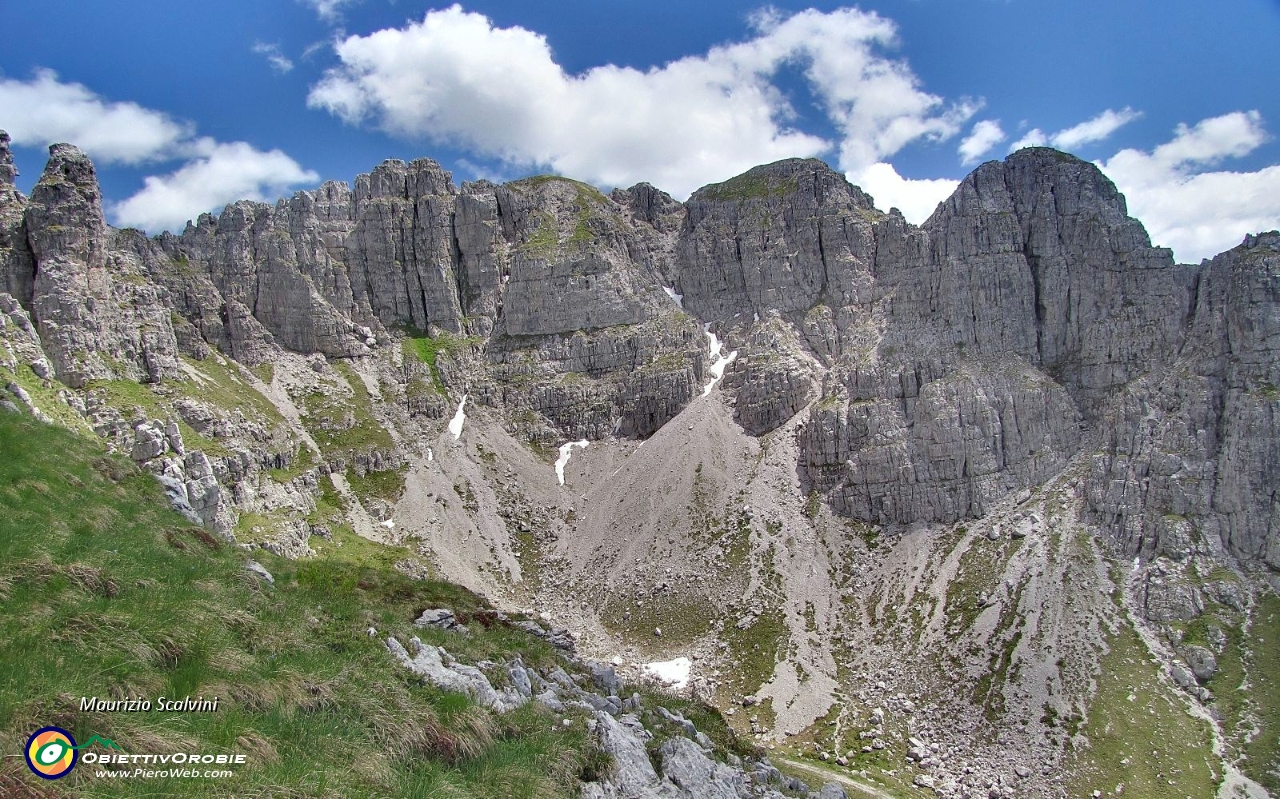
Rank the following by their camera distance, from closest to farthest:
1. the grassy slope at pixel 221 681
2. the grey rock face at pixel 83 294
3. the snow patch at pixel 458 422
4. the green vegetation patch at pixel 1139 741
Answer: the grassy slope at pixel 221 681 < the green vegetation patch at pixel 1139 741 < the grey rock face at pixel 83 294 < the snow patch at pixel 458 422

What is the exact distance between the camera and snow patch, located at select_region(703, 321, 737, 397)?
14075cm

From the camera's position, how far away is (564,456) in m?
136

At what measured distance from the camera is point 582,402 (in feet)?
466

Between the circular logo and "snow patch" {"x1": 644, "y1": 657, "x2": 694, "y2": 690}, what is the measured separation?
267 ft

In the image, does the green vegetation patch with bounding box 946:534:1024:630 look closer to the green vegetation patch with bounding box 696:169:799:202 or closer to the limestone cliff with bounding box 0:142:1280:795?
the limestone cliff with bounding box 0:142:1280:795

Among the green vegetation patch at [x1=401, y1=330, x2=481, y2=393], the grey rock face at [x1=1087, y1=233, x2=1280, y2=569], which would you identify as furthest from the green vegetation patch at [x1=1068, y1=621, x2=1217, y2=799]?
the green vegetation patch at [x1=401, y1=330, x2=481, y2=393]

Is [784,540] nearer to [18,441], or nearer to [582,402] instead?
[582,402]

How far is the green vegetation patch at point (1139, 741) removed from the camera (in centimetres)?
6359

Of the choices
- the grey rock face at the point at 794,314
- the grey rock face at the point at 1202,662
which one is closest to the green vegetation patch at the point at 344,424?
the grey rock face at the point at 794,314

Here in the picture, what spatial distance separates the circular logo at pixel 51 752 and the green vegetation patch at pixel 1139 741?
3158 inches

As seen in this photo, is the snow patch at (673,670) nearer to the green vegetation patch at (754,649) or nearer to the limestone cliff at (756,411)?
the limestone cliff at (756,411)

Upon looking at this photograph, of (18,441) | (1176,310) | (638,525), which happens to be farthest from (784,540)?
(18,441)

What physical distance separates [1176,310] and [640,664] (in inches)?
3800

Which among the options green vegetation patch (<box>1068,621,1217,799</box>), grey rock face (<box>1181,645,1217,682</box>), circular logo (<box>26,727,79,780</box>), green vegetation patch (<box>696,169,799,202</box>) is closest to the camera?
circular logo (<box>26,727,79,780</box>)
